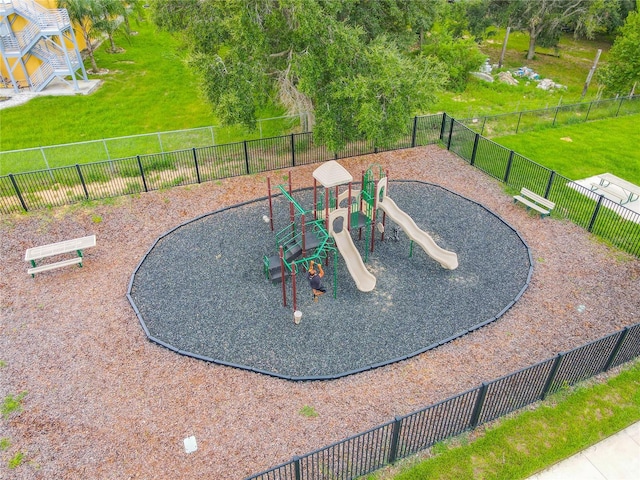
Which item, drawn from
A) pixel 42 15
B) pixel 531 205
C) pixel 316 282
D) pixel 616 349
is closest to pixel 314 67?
pixel 316 282

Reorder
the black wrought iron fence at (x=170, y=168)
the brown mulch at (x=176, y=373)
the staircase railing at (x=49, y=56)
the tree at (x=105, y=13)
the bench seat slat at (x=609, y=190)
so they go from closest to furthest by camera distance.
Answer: the brown mulch at (x=176, y=373)
the black wrought iron fence at (x=170, y=168)
the bench seat slat at (x=609, y=190)
the staircase railing at (x=49, y=56)
the tree at (x=105, y=13)

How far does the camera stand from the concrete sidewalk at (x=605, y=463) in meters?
8.24

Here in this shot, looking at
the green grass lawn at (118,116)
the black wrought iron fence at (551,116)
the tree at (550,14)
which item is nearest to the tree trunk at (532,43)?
the tree at (550,14)

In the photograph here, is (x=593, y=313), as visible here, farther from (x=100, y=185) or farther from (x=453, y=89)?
(x=453, y=89)

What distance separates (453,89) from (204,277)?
2254 centimetres

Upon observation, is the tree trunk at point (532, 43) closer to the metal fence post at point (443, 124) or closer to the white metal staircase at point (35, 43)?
the metal fence post at point (443, 124)

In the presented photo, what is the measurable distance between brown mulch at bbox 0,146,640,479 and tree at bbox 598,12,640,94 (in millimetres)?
16246

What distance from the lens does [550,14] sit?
32.4 metres

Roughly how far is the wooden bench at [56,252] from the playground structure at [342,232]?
5.40 metres

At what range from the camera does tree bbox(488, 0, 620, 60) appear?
31.9m

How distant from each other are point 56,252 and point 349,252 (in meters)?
8.42

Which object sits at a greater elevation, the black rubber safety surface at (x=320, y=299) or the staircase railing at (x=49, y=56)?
the staircase railing at (x=49, y=56)

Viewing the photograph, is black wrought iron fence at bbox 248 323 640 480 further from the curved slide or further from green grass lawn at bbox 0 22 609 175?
green grass lawn at bbox 0 22 609 175

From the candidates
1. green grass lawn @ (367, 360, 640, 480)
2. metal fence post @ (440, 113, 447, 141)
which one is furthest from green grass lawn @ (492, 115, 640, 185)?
green grass lawn @ (367, 360, 640, 480)
